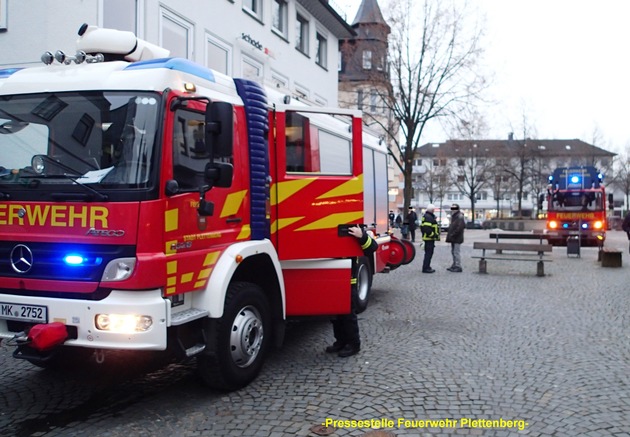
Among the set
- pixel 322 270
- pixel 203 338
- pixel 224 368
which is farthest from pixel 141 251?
pixel 322 270

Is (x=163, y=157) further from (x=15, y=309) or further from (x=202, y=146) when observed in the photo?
(x=15, y=309)

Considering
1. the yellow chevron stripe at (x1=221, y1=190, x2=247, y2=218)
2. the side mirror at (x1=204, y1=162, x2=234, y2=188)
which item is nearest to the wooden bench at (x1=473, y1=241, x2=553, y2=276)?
the yellow chevron stripe at (x1=221, y1=190, x2=247, y2=218)

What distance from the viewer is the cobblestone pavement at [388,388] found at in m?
4.25

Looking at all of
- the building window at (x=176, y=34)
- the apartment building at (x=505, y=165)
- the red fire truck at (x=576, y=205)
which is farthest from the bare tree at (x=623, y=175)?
the building window at (x=176, y=34)

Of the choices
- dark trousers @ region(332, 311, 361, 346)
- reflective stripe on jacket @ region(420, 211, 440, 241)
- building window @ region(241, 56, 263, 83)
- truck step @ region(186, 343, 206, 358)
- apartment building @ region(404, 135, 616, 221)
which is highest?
building window @ region(241, 56, 263, 83)

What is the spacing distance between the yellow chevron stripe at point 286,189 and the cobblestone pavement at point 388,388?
1.75 m

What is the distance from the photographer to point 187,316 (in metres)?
4.33

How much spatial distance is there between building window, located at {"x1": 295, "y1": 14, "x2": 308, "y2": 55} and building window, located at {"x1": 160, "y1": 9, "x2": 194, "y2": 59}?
8.75 meters

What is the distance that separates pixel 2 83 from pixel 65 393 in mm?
2769

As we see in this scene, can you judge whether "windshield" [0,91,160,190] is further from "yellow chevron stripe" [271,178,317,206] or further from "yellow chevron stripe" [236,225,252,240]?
"yellow chevron stripe" [271,178,317,206]

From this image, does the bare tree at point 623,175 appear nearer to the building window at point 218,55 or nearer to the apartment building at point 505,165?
the apartment building at point 505,165

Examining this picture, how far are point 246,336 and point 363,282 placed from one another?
424cm

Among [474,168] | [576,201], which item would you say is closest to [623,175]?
[474,168]

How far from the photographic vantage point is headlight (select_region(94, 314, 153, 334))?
4020mm
